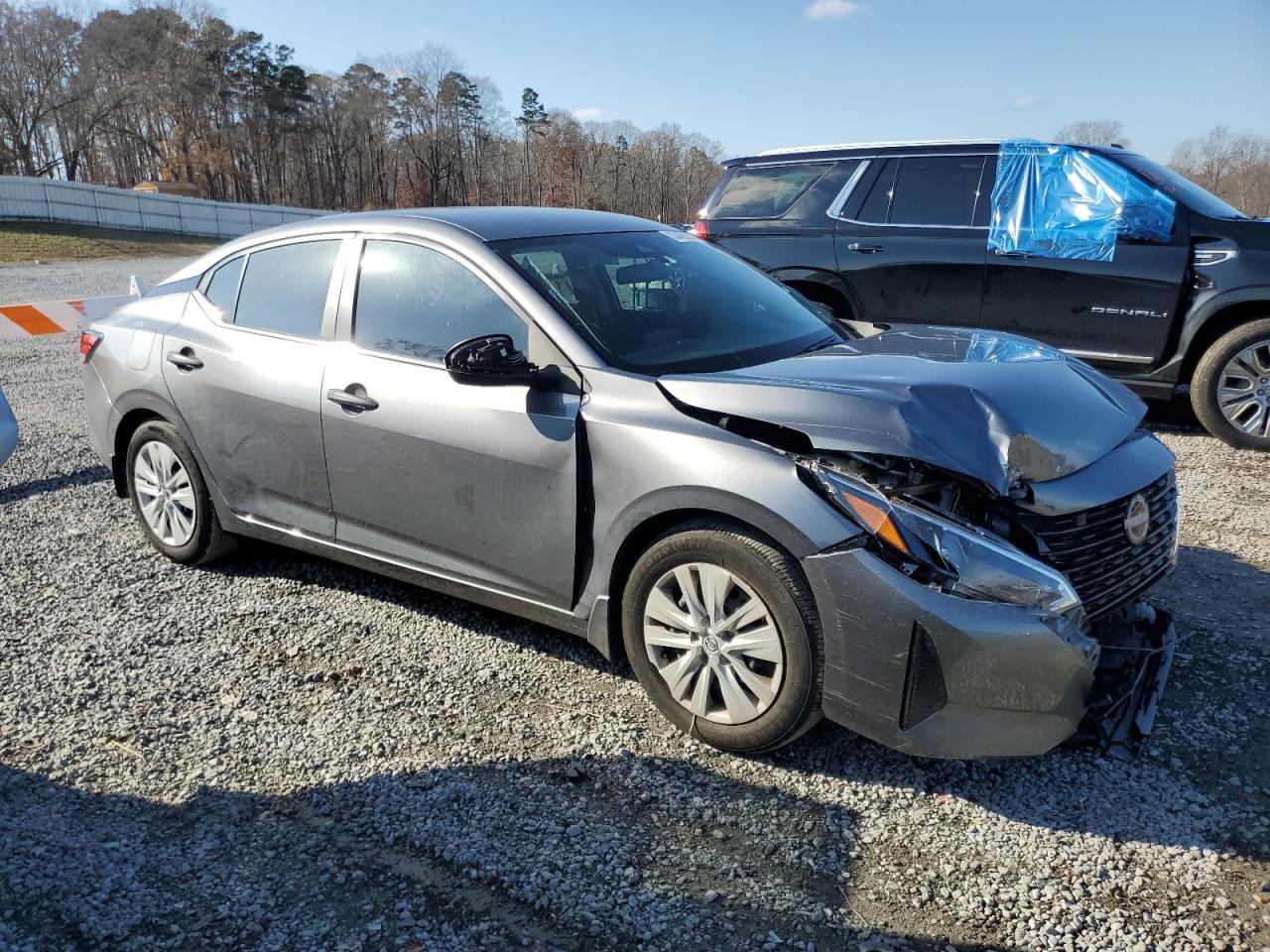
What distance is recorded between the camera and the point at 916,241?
24.4 feet

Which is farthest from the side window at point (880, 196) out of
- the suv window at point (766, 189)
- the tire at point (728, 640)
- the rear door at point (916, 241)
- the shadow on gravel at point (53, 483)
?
the shadow on gravel at point (53, 483)

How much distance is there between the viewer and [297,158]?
78562 mm

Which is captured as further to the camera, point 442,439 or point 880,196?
point 880,196

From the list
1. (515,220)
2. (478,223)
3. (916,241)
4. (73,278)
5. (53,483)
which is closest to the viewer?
(478,223)

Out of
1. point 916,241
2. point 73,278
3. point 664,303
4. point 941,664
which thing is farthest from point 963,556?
point 73,278

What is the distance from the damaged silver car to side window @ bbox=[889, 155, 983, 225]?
12.2 ft

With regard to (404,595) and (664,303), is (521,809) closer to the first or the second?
(404,595)

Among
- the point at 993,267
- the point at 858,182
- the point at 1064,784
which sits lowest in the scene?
the point at 1064,784

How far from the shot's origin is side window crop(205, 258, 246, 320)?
455 centimetres

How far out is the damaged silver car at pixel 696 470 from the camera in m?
2.76

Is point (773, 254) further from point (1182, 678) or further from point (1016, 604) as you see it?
point (1016, 604)

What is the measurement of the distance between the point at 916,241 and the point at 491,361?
5.09m

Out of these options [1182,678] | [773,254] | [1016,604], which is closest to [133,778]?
[1016,604]

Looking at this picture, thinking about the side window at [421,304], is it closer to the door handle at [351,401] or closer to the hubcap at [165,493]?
the door handle at [351,401]
